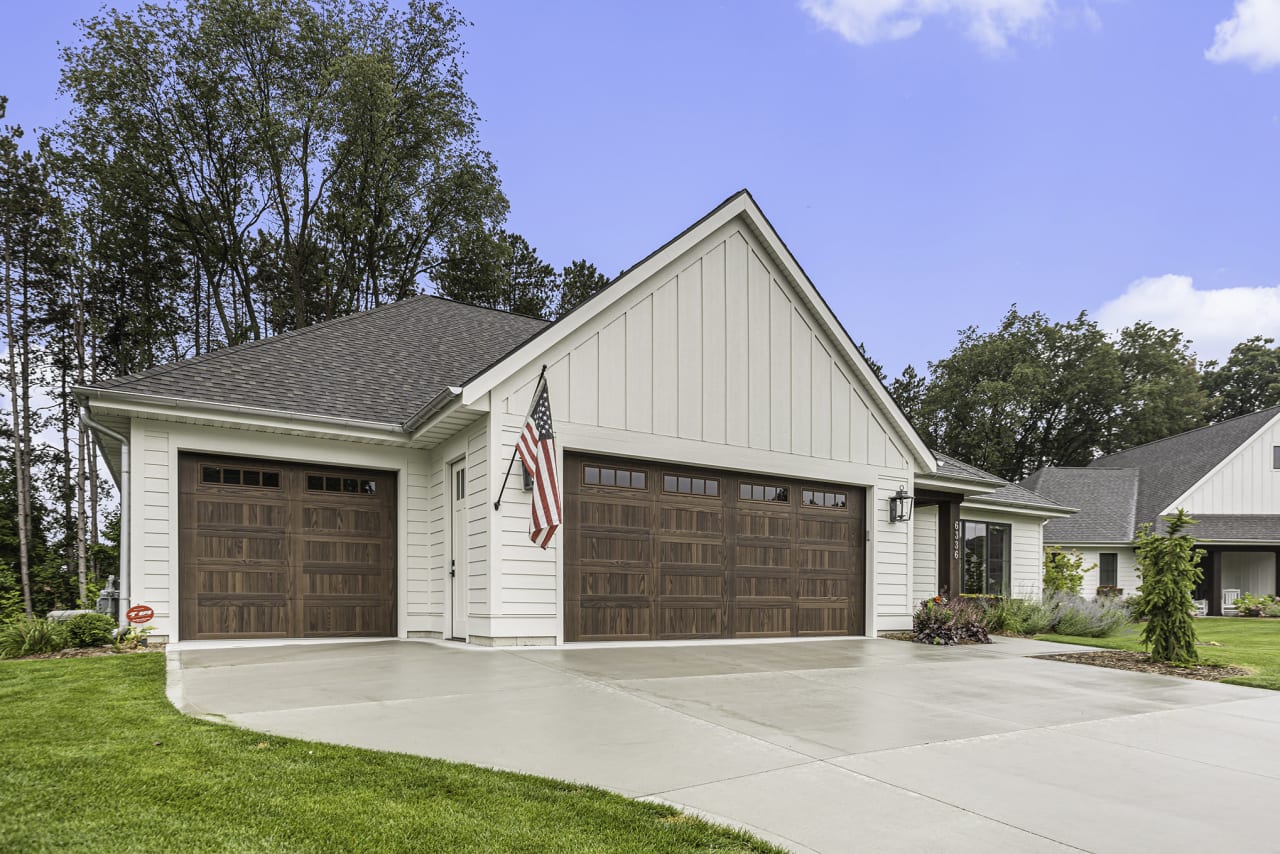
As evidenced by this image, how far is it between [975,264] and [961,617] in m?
18.8

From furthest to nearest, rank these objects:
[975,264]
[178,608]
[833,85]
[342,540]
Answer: [975,264]
[833,85]
[342,540]
[178,608]

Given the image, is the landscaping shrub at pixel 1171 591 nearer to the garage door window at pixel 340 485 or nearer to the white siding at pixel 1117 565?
the garage door window at pixel 340 485

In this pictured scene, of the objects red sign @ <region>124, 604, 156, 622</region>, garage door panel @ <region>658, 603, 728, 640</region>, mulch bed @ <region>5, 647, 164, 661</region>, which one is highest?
red sign @ <region>124, 604, 156, 622</region>

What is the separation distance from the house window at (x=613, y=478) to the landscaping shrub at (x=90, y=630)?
18.1 ft

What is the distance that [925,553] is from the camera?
1555 centimetres

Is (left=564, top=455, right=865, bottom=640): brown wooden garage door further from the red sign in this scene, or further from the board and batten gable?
the red sign

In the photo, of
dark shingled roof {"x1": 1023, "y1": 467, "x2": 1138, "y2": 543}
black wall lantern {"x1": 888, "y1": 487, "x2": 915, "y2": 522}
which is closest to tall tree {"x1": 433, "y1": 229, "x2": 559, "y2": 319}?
black wall lantern {"x1": 888, "y1": 487, "x2": 915, "y2": 522}

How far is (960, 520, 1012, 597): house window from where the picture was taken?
17.7 metres

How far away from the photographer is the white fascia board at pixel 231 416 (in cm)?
884

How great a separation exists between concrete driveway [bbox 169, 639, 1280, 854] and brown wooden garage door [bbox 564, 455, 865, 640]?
161cm

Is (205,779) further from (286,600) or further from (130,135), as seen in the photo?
(130,135)

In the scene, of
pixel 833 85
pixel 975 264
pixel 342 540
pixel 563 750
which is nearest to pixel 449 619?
pixel 342 540

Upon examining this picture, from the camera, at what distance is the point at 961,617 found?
476 inches

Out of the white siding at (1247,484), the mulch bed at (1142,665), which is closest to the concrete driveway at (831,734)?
the mulch bed at (1142,665)
